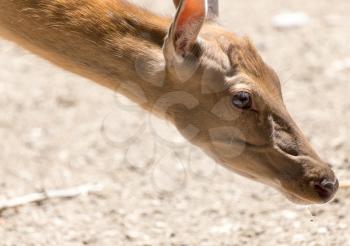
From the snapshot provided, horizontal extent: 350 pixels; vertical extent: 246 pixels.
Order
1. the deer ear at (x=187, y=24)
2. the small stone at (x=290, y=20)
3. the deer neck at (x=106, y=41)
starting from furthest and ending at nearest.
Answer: the small stone at (x=290, y=20) < the deer neck at (x=106, y=41) < the deer ear at (x=187, y=24)

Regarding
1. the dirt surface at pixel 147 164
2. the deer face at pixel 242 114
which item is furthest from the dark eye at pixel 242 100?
the dirt surface at pixel 147 164

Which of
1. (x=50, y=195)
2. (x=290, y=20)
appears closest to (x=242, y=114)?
(x=50, y=195)

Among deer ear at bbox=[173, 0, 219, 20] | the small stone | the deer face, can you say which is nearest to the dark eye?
the deer face

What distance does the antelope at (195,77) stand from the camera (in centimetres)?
471

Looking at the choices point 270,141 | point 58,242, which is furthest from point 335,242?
point 58,242

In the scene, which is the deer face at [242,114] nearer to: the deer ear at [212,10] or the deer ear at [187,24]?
the deer ear at [187,24]

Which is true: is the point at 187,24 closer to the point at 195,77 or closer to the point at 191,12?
the point at 191,12

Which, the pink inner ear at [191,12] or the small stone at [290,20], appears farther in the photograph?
the small stone at [290,20]

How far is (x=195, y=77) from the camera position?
4.80 meters

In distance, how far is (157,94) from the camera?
15.9ft

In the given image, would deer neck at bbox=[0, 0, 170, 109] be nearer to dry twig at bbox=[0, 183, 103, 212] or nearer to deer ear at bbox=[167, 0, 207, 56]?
deer ear at bbox=[167, 0, 207, 56]

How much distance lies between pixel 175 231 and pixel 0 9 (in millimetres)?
1659

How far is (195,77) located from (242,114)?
1.03 feet

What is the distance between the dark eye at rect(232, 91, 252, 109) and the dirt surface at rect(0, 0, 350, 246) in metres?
0.97
